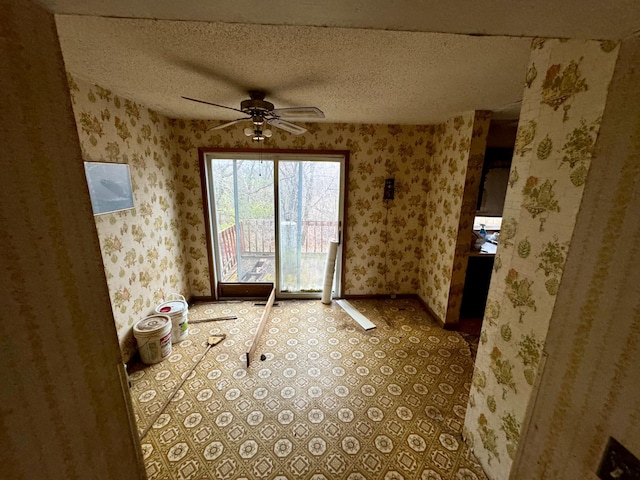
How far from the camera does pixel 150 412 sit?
1821 millimetres

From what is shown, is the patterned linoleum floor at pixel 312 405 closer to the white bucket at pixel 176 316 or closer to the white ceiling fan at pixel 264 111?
the white bucket at pixel 176 316

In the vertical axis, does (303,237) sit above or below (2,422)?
below

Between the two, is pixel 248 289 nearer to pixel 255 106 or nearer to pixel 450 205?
pixel 255 106

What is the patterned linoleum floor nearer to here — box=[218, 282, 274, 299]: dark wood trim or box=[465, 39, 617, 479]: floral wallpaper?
box=[465, 39, 617, 479]: floral wallpaper

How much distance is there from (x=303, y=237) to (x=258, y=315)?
3.66ft

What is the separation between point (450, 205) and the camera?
9.03ft

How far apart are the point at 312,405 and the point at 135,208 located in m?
2.20

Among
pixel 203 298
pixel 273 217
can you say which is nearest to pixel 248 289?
pixel 203 298

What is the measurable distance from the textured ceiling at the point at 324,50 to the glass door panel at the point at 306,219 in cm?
92

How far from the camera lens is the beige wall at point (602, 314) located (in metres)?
0.48

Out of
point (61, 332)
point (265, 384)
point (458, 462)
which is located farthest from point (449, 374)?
point (61, 332)

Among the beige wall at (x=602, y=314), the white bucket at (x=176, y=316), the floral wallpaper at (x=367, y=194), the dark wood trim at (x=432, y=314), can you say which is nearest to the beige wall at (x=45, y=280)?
the beige wall at (x=602, y=314)

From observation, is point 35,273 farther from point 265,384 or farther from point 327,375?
point 327,375

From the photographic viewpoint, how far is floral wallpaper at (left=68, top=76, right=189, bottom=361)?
185 cm
